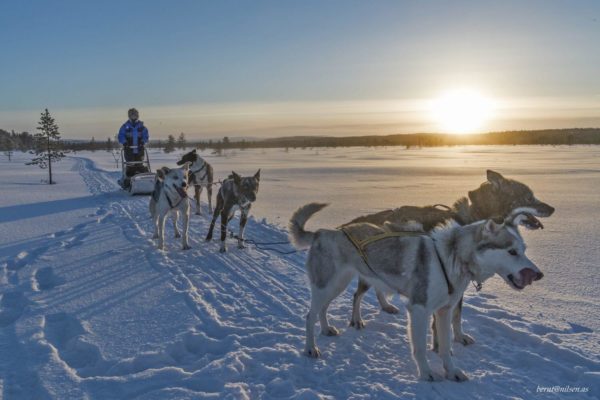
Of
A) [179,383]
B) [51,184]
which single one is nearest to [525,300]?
[179,383]

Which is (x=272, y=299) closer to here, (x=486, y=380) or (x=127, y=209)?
(x=486, y=380)

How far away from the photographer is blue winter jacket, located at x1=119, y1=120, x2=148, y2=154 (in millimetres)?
14359

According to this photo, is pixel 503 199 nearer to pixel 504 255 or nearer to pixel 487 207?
pixel 487 207

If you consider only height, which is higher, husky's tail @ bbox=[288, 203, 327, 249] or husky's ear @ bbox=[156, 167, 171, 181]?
husky's ear @ bbox=[156, 167, 171, 181]

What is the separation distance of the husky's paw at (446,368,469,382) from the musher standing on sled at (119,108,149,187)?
41.7 ft

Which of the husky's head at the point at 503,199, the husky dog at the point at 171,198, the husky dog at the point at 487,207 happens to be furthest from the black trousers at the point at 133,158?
the husky's head at the point at 503,199

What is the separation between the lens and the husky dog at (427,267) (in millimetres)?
3355

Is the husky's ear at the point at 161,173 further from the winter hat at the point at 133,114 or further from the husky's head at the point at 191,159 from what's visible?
the winter hat at the point at 133,114

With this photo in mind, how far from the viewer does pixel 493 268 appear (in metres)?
3.42

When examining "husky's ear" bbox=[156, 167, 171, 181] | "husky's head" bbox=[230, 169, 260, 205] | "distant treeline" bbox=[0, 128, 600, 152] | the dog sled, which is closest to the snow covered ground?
"husky's head" bbox=[230, 169, 260, 205]

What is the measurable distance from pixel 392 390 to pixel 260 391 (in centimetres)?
105

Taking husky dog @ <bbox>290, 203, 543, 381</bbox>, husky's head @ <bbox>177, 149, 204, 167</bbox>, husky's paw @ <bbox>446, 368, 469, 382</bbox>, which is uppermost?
husky's head @ <bbox>177, 149, 204, 167</bbox>

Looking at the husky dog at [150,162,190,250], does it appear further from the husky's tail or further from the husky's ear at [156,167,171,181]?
the husky's tail

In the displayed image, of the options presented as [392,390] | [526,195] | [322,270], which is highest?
[526,195]
